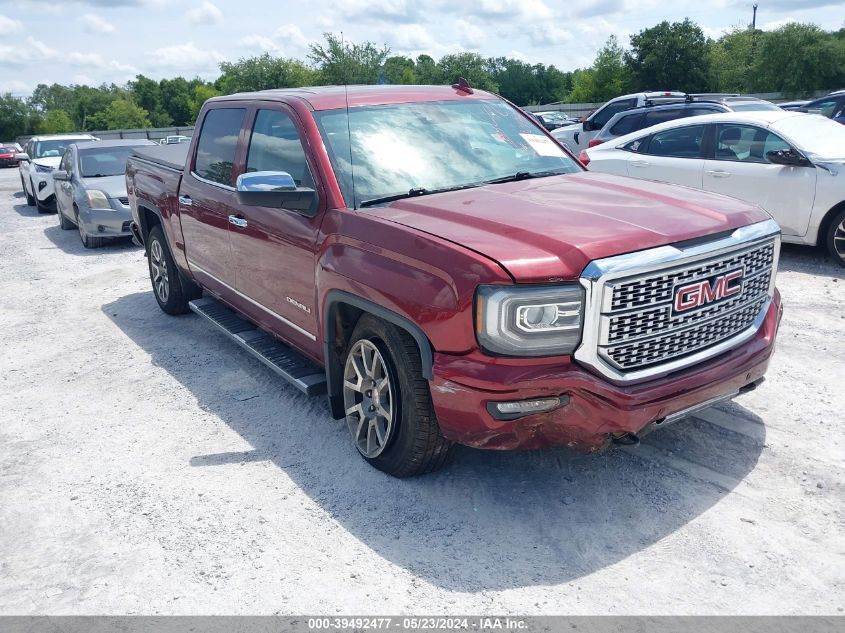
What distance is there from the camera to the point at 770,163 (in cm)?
817

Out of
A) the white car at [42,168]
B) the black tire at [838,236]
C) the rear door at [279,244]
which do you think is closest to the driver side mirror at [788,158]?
the black tire at [838,236]

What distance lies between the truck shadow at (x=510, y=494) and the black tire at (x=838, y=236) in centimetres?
391

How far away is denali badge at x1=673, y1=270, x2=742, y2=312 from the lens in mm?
3484

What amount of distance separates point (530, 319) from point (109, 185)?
33.1 feet

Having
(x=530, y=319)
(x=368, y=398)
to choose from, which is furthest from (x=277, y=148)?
(x=530, y=319)

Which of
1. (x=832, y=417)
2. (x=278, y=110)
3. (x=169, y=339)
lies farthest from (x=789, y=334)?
(x=169, y=339)

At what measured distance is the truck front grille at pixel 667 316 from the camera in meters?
3.32

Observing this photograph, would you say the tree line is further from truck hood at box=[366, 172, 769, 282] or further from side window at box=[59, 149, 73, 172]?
truck hood at box=[366, 172, 769, 282]

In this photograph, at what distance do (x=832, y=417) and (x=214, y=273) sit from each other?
4.40 meters

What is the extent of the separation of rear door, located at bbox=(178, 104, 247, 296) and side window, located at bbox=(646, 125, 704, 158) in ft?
18.6

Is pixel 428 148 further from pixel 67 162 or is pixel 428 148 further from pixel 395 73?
pixel 395 73

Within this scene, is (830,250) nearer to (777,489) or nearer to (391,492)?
(777,489)

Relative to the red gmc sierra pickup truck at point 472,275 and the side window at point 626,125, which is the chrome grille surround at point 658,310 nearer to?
the red gmc sierra pickup truck at point 472,275

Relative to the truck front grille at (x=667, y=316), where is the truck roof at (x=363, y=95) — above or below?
above
